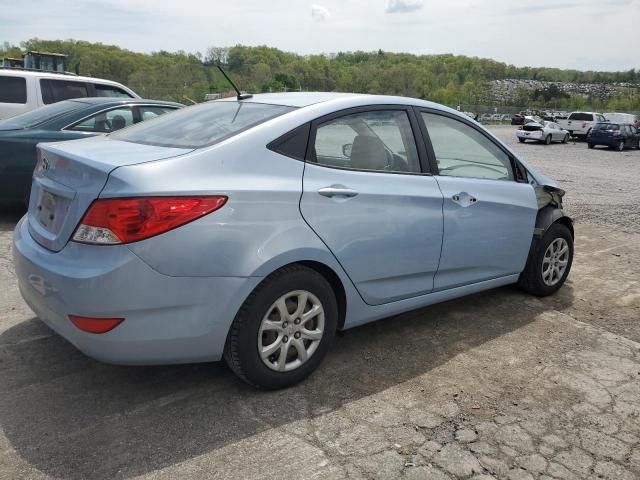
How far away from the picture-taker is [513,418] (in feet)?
9.81

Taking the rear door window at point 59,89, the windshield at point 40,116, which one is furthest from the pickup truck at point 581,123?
the windshield at point 40,116

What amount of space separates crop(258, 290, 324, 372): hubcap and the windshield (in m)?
4.90

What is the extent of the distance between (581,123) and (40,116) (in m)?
34.9

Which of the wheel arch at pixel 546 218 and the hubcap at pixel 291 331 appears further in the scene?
the wheel arch at pixel 546 218

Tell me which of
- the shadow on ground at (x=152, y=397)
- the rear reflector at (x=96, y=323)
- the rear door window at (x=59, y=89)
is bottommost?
the shadow on ground at (x=152, y=397)

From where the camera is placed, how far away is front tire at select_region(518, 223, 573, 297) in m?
4.67

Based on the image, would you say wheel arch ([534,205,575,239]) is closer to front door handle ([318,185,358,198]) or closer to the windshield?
front door handle ([318,185,358,198])

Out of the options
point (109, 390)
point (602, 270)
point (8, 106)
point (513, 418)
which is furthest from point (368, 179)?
point (8, 106)

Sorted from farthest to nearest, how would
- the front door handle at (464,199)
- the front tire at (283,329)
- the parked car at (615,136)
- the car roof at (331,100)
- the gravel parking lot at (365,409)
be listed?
the parked car at (615,136) → the front door handle at (464,199) → the car roof at (331,100) → the front tire at (283,329) → the gravel parking lot at (365,409)

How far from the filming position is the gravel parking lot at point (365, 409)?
255 cm

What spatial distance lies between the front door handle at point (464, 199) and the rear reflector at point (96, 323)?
2.23m

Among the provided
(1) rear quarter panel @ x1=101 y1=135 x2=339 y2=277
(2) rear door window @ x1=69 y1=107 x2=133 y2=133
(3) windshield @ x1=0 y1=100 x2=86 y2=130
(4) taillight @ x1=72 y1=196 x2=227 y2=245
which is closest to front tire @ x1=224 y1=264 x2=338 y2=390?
(1) rear quarter panel @ x1=101 y1=135 x2=339 y2=277

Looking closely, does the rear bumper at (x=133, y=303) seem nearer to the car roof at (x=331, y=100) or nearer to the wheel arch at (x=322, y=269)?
the wheel arch at (x=322, y=269)

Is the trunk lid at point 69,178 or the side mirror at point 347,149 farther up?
the side mirror at point 347,149
